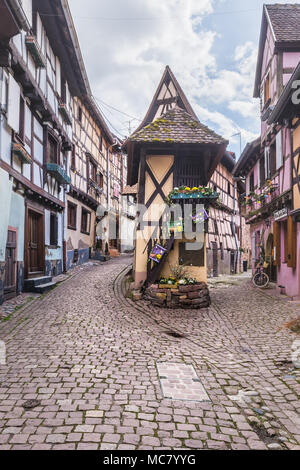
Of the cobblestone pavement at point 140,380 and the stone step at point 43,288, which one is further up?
the stone step at point 43,288

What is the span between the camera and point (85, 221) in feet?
56.5

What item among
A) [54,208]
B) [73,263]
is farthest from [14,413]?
[73,263]

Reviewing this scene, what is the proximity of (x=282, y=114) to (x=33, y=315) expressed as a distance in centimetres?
865

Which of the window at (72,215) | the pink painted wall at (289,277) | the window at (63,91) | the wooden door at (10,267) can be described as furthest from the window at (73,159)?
the pink painted wall at (289,277)

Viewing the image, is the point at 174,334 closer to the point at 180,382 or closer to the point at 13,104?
the point at 180,382

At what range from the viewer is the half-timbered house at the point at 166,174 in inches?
356

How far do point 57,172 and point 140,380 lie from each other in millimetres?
8453

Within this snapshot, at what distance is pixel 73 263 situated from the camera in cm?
1449

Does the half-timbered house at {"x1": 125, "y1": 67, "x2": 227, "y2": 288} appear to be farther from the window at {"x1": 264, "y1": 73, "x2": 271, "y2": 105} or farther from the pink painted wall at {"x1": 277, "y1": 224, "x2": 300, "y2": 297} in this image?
the window at {"x1": 264, "y1": 73, "x2": 271, "y2": 105}

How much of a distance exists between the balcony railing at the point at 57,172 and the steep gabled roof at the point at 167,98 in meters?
4.77

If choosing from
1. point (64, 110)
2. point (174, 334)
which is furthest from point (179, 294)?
point (64, 110)

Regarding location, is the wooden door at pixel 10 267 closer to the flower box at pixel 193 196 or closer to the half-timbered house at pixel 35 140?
the half-timbered house at pixel 35 140

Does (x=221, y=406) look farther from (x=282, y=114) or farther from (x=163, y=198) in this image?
(x=282, y=114)

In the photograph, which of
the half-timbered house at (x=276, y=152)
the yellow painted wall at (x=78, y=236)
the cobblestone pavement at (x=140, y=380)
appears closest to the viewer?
the cobblestone pavement at (x=140, y=380)
